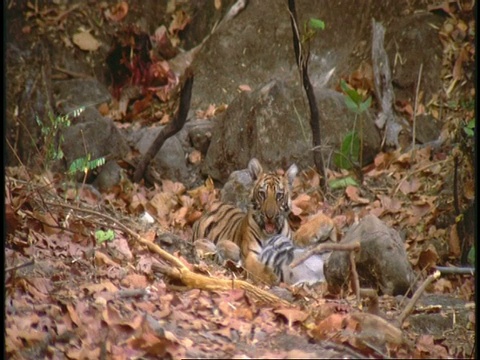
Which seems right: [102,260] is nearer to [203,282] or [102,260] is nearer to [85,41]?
[203,282]

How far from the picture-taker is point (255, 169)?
12.4 feet

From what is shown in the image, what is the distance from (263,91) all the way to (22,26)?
1328 mm

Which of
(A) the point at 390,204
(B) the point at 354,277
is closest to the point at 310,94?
(A) the point at 390,204

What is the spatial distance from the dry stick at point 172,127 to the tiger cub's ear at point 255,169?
2.26ft

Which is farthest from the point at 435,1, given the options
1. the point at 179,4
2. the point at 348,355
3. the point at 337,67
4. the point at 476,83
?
the point at 348,355

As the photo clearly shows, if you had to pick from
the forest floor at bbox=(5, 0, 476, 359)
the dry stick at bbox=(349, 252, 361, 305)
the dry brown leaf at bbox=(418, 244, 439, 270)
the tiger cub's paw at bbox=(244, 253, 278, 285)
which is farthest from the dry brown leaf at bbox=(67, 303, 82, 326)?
the dry brown leaf at bbox=(418, 244, 439, 270)

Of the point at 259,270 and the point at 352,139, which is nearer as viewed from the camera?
the point at 259,270

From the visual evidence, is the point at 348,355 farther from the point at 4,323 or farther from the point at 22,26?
the point at 22,26

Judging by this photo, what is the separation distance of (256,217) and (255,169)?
13.4 inches

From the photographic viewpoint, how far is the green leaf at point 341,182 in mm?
3715

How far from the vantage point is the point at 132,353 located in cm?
269

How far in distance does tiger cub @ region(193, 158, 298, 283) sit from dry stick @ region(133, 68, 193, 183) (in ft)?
2.10

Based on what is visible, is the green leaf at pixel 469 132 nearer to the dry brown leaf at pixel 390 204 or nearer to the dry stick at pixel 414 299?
the dry brown leaf at pixel 390 204

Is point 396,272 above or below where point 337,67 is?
below
